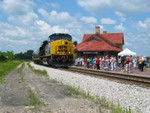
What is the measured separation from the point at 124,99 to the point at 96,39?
46.6m

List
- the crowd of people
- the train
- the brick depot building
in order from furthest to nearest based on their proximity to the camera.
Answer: the brick depot building, the train, the crowd of people

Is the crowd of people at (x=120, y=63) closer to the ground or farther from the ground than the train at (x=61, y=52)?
closer to the ground

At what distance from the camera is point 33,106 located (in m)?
5.79

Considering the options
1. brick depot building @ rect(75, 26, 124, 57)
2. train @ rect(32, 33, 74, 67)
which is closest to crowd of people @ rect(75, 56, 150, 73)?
train @ rect(32, 33, 74, 67)

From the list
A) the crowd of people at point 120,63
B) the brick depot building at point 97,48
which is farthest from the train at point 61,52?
the brick depot building at point 97,48

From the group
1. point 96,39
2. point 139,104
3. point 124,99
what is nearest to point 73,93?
point 124,99

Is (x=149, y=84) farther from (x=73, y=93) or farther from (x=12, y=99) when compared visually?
(x=12, y=99)

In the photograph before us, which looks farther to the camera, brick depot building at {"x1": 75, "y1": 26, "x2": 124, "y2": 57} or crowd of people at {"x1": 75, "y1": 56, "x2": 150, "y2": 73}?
brick depot building at {"x1": 75, "y1": 26, "x2": 124, "y2": 57}

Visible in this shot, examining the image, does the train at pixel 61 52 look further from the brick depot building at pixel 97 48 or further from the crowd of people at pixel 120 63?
the brick depot building at pixel 97 48

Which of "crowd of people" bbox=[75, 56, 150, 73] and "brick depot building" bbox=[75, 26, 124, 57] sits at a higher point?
"brick depot building" bbox=[75, 26, 124, 57]

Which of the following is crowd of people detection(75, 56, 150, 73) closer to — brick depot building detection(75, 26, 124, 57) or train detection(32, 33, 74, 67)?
train detection(32, 33, 74, 67)

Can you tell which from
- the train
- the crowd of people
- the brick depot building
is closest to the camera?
the crowd of people

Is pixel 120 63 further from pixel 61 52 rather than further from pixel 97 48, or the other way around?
pixel 97 48

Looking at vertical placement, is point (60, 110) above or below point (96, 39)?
below
